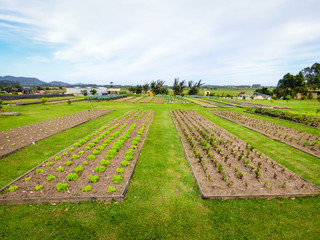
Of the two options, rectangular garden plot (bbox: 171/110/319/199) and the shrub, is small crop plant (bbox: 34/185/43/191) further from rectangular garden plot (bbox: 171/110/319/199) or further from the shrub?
rectangular garden plot (bbox: 171/110/319/199)

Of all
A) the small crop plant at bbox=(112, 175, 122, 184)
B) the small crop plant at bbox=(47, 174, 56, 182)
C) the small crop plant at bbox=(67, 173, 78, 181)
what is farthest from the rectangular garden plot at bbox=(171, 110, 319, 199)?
the small crop plant at bbox=(47, 174, 56, 182)

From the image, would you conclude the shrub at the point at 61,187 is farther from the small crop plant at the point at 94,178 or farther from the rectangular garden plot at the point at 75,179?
the small crop plant at the point at 94,178

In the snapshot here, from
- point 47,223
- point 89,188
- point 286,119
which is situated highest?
point 286,119

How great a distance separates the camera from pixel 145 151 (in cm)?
1033

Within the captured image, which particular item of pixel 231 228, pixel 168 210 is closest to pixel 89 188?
pixel 168 210

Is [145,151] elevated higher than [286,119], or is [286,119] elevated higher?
[286,119]

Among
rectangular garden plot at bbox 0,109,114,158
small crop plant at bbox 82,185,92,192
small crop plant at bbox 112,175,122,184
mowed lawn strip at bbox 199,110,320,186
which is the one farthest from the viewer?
rectangular garden plot at bbox 0,109,114,158

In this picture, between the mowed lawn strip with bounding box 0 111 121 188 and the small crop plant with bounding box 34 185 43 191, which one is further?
the mowed lawn strip with bounding box 0 111 121 188

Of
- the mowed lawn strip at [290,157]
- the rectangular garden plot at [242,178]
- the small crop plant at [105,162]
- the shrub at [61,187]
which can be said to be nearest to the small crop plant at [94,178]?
the shrub at [61,187]

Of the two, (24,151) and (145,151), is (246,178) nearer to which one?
(145,151)

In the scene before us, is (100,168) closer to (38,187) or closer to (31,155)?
(38,187)

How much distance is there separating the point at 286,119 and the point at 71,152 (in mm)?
26363

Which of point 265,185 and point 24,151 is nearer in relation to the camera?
point 265,185

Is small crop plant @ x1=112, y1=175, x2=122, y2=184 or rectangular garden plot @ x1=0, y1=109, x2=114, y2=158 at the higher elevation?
rectangular garden plot @ x1=0, y1=109, x2=114, y2=158
